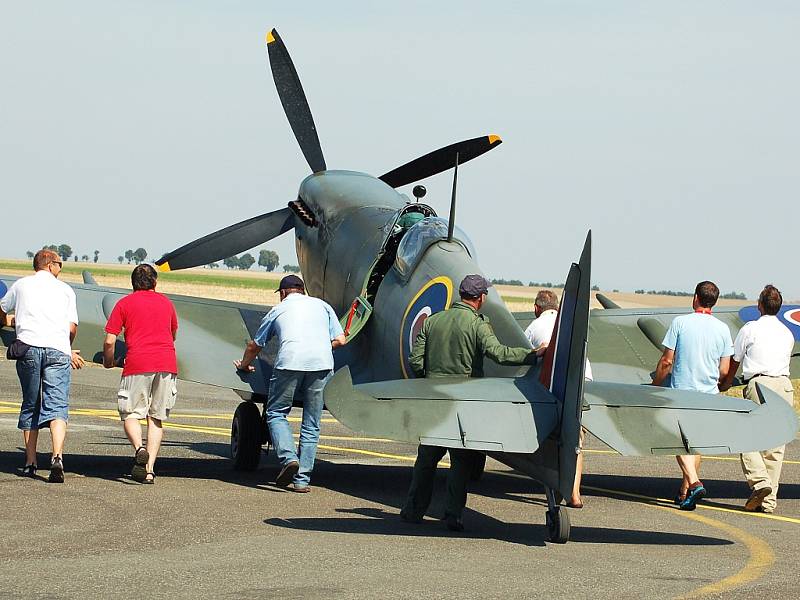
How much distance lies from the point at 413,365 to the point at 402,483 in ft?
8.21

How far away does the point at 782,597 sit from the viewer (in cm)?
670

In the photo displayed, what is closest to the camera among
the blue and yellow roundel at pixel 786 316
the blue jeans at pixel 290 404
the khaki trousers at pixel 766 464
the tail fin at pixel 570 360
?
the tail fin at pixel 570 360

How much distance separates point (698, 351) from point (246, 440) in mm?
4359

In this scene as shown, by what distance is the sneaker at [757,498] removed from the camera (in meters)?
10.3

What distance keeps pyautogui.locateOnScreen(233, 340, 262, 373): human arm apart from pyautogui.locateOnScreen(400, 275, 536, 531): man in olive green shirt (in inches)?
86.7

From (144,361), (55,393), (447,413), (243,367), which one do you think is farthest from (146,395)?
(447,413)

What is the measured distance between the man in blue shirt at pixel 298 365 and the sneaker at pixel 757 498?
361cm

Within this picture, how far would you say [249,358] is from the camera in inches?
442

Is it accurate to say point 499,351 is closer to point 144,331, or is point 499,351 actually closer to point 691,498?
point 691,498

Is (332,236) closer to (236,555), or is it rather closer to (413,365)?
(413,365)

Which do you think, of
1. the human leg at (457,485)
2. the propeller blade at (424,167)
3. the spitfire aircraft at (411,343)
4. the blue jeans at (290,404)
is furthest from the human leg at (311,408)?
the propeller blade at (424,167)

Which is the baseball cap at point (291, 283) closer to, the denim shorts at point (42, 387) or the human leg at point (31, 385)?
the denim shorts at point (42, 387)

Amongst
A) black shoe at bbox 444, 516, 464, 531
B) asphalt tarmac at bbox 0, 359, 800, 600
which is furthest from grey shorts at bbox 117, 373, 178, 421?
black shoe at bbox 444, 516, 464, 531

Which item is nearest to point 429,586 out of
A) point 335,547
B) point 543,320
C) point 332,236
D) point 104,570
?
point 335,547
